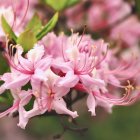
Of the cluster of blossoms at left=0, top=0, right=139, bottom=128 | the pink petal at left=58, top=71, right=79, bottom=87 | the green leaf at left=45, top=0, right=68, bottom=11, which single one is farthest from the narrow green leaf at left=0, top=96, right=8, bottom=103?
the green leaf at left=45, top=0, right=68, bottom=11

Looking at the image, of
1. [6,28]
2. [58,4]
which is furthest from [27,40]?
[58,4]

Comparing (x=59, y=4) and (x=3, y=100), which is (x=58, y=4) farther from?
(x=3, y=100)

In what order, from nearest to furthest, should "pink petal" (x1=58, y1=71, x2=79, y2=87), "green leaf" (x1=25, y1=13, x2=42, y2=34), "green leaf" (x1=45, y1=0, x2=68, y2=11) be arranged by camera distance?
1. "pink petal" (x1=58, y1=71, x2=79, y2=87)
2. "green leaf" (x1=25, y1=13, x2=42, y2=34)
3. "green leaf" (x1=45, y1=0, x2=68, y2=11)

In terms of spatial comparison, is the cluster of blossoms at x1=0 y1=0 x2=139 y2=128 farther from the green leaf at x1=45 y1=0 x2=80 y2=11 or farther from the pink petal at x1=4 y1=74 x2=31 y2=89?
the green leaf at x1=45 y1=0 x2=80 y2=11

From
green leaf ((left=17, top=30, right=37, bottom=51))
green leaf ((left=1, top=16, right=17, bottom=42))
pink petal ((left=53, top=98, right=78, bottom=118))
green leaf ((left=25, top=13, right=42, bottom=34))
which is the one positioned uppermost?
green leaf ((left=1, top=16, right=17, bottom=42))

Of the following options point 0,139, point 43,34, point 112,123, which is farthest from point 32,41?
point 0,139

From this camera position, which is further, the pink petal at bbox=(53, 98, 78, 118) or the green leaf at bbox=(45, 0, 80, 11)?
the green leaf at bbox=(45, 0, 80, 11)

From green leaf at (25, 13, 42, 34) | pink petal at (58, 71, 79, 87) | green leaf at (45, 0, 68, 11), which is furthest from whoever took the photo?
green leaf at (45, 0, 68, 11)

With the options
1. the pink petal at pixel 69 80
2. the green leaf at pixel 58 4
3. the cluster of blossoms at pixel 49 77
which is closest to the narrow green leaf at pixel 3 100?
the cluster of blossoms at pixel 49 77

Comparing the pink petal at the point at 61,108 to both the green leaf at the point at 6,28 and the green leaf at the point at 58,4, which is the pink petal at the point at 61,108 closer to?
the green leaf at the point at 6,28
